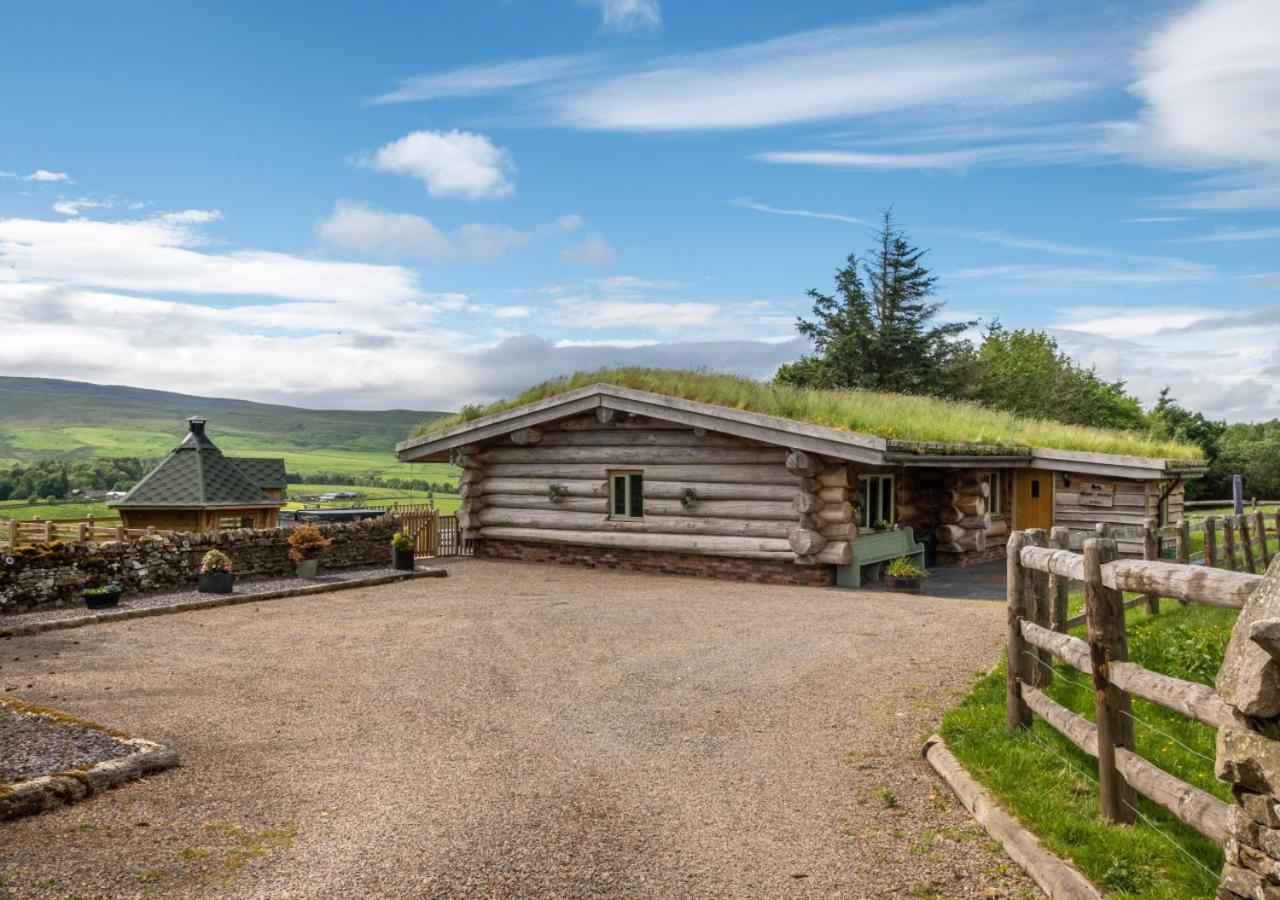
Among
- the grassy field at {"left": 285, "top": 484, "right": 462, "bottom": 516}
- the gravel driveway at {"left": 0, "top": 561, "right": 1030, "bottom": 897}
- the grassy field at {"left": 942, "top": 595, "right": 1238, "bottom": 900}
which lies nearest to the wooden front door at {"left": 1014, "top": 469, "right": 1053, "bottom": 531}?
A: the gravel driveway at {"left": 0, "top": 561, "right": 1030, "bottom": 897}

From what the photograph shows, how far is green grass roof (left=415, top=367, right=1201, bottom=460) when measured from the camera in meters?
18.9

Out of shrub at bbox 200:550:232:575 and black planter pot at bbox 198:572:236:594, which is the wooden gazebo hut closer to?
shrub at bbox 200:550:232:575

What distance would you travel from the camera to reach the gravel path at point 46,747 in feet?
23.2

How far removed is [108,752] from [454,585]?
11.0 m

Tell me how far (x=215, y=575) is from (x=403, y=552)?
4227 mm

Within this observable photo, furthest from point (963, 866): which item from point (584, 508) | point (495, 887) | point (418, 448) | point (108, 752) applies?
point (418, 448)

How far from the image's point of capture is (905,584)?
702 inches

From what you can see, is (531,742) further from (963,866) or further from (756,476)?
(756,476)

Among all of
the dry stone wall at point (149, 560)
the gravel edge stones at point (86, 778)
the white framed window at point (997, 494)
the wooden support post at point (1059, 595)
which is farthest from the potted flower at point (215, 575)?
the white framed window at point (997, 494)

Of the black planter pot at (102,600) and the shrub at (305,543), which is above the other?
the shrub at (305,543)

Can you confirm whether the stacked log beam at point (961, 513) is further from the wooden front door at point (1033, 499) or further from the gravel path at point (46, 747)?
the gravel path at point (46, 747)

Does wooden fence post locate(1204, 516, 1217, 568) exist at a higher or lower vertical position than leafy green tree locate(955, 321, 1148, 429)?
lower

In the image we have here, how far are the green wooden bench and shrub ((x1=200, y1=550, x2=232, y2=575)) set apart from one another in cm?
1121

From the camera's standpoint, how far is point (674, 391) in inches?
773
